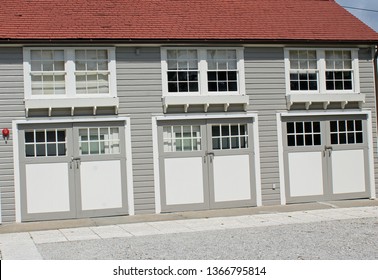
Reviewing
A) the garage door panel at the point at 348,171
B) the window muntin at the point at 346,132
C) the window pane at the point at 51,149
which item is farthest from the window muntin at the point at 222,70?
the window pane at the point at 51,149

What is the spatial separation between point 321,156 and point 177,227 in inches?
209

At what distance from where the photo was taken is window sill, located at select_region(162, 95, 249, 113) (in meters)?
15.0

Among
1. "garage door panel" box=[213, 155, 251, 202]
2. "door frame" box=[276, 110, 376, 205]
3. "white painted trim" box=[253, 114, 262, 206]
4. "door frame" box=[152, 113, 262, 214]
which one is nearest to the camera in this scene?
"door frame" box=[152, 113, 262, 214]

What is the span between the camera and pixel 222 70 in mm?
15523

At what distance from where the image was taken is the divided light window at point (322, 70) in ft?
52.8

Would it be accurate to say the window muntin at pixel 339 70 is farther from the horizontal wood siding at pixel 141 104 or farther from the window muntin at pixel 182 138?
the horizontal wood siding at pixel 141 104

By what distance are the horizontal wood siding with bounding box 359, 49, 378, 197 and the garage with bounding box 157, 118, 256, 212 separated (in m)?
3.45

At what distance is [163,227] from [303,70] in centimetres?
614

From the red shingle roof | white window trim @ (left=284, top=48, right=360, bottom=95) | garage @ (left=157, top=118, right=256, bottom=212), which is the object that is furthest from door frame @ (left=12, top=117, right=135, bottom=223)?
white window trim @ (left=284, top=48, right=360, bottom=95)

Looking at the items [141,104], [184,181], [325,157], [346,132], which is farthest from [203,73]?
[346,132]

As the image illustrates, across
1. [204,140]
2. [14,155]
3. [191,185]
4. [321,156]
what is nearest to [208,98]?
[204,140]

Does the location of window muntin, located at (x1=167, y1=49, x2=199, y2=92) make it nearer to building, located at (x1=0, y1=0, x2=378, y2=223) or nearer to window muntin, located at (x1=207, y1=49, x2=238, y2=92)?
building, located at (x1=0, y1=0, x2=378, y2=223)

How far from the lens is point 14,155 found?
14156mm

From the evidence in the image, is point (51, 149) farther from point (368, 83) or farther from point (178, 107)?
point (368, 83)
